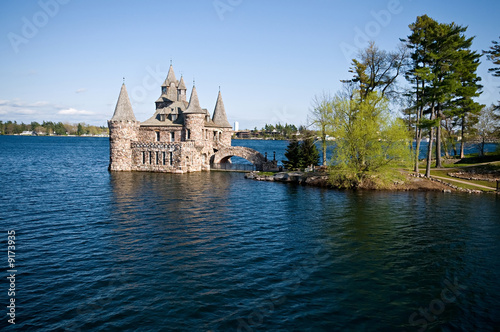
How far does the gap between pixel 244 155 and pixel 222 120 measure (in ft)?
38.8

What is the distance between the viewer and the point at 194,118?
56219mm

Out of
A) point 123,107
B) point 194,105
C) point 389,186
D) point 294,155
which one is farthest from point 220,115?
point 389,186

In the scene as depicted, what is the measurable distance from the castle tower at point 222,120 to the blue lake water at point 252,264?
3237cm

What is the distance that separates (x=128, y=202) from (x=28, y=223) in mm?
9140

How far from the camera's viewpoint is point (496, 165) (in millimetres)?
45688

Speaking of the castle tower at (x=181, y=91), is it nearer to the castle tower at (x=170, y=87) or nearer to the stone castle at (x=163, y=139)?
the castle tower at (x=170, y=87)

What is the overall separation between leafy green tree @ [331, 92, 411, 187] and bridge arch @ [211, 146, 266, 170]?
1692 centimetres

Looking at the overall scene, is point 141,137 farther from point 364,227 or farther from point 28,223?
point 364,227

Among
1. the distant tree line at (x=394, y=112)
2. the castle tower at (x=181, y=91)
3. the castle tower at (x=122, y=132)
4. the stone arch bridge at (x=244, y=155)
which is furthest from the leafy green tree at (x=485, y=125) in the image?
the castle tower at (x=122, y=132)

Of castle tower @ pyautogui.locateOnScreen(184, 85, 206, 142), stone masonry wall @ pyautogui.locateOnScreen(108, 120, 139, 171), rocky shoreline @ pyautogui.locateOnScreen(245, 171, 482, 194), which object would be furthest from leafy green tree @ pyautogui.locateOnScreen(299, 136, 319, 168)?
stone masonry wall @ pyautogui.locateOnScreen(108, 120, 139, 171)

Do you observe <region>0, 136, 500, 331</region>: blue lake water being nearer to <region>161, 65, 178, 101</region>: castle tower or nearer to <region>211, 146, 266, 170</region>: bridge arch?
<region>211, 146, 266, 170</region>: bridge arch

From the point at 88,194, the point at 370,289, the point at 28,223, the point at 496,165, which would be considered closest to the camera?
the point at 370,289

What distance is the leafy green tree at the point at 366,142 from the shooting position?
4050 centimetres

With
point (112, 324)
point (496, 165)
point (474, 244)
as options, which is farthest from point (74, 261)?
point (496, 165)
